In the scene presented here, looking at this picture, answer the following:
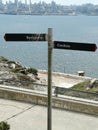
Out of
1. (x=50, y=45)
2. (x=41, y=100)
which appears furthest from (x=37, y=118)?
(x=50, y=45)

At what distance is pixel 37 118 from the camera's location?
10.2m

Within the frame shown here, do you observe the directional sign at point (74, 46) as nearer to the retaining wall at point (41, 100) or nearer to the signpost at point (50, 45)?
the signpost at point (50, 45)

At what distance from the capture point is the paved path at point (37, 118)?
31.7ft

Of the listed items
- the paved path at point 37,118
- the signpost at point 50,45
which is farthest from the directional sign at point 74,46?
the paved path at point 37,118

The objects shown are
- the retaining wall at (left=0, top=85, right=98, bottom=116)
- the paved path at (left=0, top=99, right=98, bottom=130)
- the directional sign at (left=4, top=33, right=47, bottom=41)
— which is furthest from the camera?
the retaining wall at (left=0, top=85, right=98, bottom=116)

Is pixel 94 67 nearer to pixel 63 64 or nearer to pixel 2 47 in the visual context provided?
pixel 63 64

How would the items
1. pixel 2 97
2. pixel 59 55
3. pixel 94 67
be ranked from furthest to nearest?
pixel 59 55 → pixel 94 67 → pixel 2 97

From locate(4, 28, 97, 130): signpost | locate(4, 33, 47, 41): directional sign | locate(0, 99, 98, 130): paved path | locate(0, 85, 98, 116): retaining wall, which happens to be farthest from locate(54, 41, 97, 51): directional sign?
locate(0, 85, 98, 116): retaining wall

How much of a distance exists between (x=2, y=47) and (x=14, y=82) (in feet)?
209

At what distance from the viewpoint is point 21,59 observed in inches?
2320

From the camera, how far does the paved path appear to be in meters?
9.65

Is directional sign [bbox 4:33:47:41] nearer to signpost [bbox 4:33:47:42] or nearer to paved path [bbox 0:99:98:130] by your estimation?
signpost [bbox 4:33:47:42]

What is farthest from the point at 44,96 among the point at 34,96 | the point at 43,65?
the point at 43,65

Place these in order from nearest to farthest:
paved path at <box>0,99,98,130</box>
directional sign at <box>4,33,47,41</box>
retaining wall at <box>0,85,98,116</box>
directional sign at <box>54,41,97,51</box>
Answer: directional sign at <box>54,41,97,51</box>
directional sign at <box>4,33,47,41</box>
paved path at <box>0,99,98,130</box>
retaining wall at <box>0,85,98,116</box>
